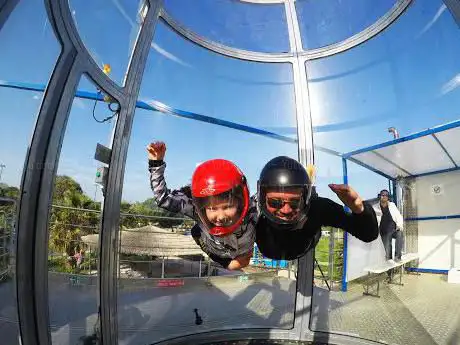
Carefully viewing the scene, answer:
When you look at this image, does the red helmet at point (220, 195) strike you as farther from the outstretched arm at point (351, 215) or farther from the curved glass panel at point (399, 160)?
the curved glass panel at point (399, 160)

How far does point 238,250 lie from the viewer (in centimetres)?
259

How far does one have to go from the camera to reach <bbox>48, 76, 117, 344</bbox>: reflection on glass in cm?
235

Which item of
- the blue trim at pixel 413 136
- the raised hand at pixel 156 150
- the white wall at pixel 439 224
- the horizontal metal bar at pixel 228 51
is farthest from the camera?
the horizontal metal bar at pixel 228 51

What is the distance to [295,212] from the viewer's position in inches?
86.4

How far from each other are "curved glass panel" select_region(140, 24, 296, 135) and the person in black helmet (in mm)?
1792

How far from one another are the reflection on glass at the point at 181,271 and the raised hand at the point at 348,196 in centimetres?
86

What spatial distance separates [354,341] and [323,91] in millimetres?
3083

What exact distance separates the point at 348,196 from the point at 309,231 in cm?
55

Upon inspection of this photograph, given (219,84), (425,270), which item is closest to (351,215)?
(425,270)

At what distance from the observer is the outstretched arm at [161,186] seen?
265 centimetres

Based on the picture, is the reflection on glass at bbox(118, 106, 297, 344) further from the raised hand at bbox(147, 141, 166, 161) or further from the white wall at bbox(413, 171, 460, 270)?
the white wall at bbox(413, 171, 460, 270)

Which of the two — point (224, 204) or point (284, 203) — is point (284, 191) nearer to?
point (284, 203)

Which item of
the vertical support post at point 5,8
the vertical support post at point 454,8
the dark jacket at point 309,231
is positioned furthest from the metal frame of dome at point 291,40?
the dark jacket at point 309,231

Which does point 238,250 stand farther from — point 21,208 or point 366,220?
point 21,208
